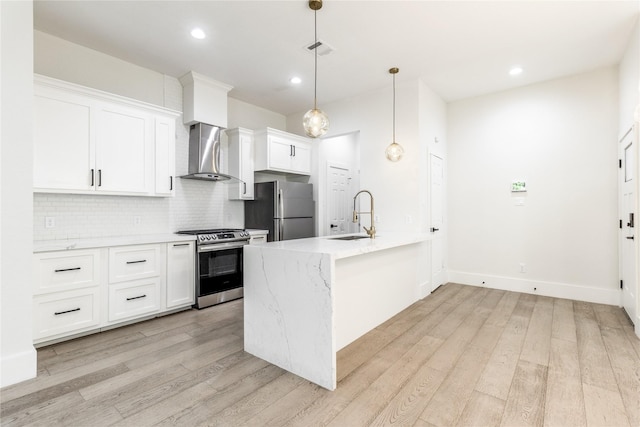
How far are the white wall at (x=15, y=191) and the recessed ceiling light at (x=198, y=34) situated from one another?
124 centimetres

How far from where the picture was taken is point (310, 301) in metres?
2.21

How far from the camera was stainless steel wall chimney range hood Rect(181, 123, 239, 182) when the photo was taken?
4.21m

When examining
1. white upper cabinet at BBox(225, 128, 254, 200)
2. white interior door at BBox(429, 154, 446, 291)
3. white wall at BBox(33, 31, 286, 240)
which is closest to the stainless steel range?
white wall at BBox(33, 31, 286, 240)

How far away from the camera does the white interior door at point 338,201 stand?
5777mm

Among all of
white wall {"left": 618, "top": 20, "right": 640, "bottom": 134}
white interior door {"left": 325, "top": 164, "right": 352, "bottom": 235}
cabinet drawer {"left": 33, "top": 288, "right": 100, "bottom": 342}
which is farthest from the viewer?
white interior door {"left": 325, "top": 164, "right": 352, "bottom": 235}

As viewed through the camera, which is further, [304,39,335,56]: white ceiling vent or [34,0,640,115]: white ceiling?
[304,39,335,56]: white ceiling vent

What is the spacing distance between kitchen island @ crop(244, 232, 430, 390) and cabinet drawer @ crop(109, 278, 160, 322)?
1.43 meters

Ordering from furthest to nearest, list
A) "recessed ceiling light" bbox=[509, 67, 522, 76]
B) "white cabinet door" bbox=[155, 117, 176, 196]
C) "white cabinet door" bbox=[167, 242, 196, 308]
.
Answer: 1. "recessed ceiling light" bbox=[509, 67, 522, 76]
2. "white cabinet door" bbox=[155, 117, 176, 196]
3. "white cabinet door" bbox=[167, 242, 196, 308]

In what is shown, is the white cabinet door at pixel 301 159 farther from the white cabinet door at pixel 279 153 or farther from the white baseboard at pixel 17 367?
the white baseboard at pixel 17 367

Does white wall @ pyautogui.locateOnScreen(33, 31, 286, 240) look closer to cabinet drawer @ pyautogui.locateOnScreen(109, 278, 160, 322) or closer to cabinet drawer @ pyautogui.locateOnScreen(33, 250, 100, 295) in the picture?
cabinet drawer @ pyautogui.locateOnScreen(33, 250, 100, 295)

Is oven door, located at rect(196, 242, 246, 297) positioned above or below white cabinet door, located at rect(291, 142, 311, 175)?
below

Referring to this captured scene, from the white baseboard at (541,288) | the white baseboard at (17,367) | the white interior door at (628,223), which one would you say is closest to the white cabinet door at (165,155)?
the white baseboard at (17,367)

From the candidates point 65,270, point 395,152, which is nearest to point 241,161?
point 395,152

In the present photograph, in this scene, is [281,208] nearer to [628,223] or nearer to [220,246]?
[220,246]
